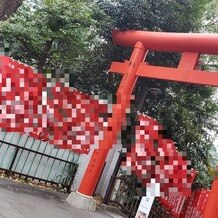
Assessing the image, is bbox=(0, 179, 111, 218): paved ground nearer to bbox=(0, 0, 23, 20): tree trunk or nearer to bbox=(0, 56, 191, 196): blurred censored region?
bbox=(0, 56, 191, 196): blurred censored region


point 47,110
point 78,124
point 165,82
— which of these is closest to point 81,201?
point 78,124

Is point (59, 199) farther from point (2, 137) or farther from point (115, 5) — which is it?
point (115, 5)

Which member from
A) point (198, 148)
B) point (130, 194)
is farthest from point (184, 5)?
point (130, 194)

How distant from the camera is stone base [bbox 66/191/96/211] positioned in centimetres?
912

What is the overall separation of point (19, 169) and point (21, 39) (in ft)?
12.8

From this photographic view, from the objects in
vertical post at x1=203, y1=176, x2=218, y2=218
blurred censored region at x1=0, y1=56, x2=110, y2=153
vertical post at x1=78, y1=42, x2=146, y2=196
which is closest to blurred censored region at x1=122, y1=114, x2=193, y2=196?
vertical post at x1=78, y1=42, x2=146, y2=196

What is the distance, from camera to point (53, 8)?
1025cm

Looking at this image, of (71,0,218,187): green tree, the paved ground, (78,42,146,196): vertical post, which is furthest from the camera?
(71,0,218,187): green tree

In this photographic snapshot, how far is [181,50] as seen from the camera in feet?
31.7

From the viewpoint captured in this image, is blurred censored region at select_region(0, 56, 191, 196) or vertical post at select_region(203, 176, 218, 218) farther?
blurred censored region at select_region(0, 56, 191, 196)

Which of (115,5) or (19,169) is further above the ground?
(115,5)

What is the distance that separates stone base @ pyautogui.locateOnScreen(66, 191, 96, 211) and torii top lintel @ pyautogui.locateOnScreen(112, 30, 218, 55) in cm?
464

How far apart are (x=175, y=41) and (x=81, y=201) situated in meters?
5.01

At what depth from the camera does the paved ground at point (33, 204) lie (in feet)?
20.8
